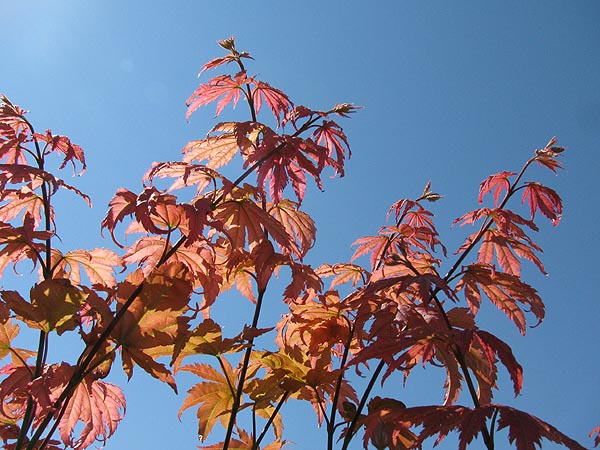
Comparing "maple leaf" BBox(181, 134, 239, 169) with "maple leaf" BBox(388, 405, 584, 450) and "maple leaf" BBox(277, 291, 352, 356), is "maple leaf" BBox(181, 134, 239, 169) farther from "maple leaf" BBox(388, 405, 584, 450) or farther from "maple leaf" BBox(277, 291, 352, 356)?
"maple leaf" BBox(388, 405, 584, 450)

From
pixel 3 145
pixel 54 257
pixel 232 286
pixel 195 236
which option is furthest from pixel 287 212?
pixel 3 145

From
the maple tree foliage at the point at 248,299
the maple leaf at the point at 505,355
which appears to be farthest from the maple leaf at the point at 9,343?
the maple leaf at the point at 505,355

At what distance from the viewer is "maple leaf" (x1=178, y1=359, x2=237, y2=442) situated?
158cm

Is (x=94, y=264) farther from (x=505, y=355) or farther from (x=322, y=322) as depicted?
(x=505, y=355)

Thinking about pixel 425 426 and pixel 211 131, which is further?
pixel 211 131

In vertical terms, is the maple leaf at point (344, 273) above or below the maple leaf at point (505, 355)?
above

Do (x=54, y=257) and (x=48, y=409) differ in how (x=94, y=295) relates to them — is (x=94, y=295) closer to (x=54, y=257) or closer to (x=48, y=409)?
(x=48, y=409)

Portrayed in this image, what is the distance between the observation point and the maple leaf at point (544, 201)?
188 cm

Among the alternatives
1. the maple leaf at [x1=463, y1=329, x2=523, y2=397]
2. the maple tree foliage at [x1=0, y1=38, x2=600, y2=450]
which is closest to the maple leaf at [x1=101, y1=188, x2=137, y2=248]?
the maple tree foliage at [x1=0, y1=38, x2=600, y2=450]

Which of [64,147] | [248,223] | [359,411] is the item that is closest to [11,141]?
[64,147]

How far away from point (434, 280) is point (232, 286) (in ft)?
2.19

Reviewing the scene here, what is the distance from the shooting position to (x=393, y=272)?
1.73m

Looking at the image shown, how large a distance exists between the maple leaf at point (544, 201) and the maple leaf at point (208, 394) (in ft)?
3.54

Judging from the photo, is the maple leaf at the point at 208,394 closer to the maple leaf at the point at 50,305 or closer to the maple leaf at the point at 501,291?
the maple leaf at the point at 50,305
